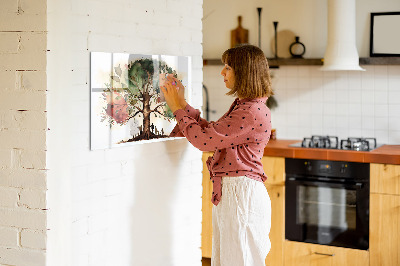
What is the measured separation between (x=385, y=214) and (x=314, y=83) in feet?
4.41

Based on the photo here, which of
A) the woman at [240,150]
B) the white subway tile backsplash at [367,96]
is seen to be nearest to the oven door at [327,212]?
the white subway tile backsplash at [367,96]

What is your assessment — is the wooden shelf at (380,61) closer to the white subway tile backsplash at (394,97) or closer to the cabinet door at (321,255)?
the white subway tile backsplash at (394,97)

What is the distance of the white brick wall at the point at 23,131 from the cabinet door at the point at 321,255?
251 cm

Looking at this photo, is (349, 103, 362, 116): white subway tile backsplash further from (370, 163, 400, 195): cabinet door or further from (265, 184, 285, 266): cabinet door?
(265, 184, 285, 266): cabinet door

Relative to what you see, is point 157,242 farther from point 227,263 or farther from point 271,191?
point 271,191

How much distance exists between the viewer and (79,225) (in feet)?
8.36

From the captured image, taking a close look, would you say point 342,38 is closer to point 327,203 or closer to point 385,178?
point 385,178

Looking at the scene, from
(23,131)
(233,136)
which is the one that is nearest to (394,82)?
Result: (233,136)

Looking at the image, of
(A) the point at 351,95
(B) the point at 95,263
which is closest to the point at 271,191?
(A) the point at 351,95

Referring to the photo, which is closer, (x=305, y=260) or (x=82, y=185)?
(x=82, y=185)

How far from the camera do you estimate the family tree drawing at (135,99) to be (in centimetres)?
266

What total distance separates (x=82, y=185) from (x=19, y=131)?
1.14 feet

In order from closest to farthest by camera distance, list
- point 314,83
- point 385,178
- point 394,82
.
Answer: point 385,178
point 394,82
point 314,83

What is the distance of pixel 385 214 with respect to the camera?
4117 mm
